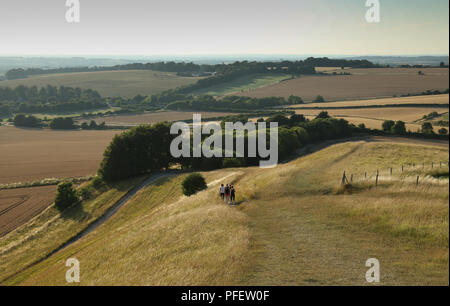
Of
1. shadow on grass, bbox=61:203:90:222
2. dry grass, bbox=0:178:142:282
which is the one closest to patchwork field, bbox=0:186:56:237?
dry grass, bbox=0:178:142:282

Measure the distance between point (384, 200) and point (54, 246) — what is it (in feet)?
119

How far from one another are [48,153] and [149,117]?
51.4m

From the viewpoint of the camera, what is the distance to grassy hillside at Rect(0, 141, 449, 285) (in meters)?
16.9

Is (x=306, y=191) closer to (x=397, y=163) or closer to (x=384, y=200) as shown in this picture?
(x=384, y=200)

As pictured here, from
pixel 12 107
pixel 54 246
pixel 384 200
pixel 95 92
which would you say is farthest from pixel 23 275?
pixel 95 92

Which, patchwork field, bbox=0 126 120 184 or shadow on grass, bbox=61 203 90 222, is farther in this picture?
patchwork field, bbox=0 126 120 184

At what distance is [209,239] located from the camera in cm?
2264

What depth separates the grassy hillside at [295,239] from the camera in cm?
1686

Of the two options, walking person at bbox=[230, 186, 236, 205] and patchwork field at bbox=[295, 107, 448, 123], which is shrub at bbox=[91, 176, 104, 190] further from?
patchwork field at bbox=[295, 107, 448, 123]

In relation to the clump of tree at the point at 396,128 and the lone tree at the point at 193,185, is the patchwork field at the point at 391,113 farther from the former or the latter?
the lone tree at the point at 193,185

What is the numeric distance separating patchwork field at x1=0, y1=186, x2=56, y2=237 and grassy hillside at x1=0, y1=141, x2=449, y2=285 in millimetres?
15320

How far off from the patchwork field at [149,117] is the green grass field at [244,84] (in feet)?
143

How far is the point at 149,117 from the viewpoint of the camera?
129m

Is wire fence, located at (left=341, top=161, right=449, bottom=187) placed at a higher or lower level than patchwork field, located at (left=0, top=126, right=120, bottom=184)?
higher
